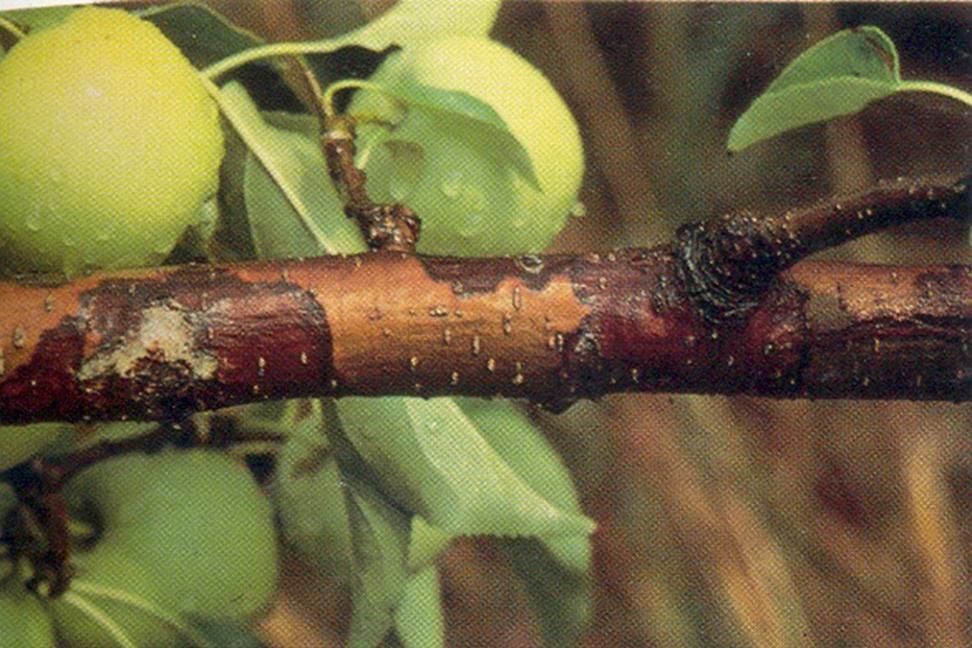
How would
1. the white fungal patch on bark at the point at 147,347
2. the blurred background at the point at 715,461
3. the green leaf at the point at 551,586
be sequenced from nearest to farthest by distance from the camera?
the white fungal patch on bark at the point at 147,347, the green leaf at the point at 551,586, the blurred background at the point at 715,461

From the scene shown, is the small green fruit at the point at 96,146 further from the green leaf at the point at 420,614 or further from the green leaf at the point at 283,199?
the green leaf at the point at 420,614

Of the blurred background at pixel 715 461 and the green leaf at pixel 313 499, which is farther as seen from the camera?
the blurred background at pixel 715 461

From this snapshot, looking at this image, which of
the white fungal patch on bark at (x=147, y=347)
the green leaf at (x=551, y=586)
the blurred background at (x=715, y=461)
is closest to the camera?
the white fungal patch on bark at (x=147, y=347)

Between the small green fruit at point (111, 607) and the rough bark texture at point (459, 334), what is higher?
the rough bark texture at point (459, 334)

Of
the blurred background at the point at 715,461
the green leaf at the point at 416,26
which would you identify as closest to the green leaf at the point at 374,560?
the green leaf at the point at 416,26

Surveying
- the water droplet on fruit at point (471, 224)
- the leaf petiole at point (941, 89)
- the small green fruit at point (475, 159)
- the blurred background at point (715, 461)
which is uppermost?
the leaf petiole at point (941, 89)

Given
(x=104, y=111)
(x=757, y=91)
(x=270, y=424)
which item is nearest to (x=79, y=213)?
(x=104, y=111)
